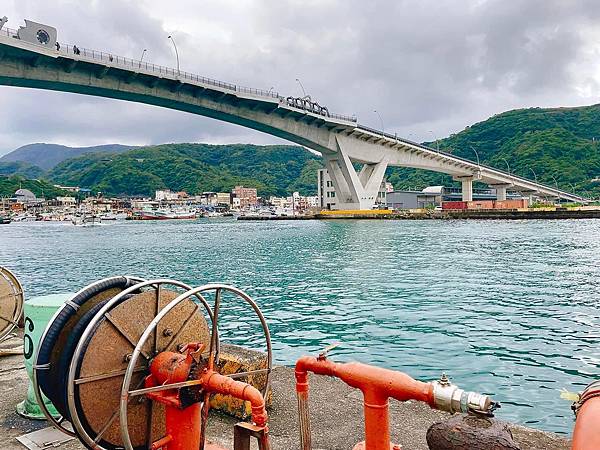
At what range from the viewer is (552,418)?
252 inches

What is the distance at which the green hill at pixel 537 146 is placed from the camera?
126 m

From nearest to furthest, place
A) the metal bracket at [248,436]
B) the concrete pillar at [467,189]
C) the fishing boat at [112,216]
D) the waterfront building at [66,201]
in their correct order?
the metal bracket at [248,436] < the concrete pillar at [467,189] < the fishing boat at [112,216] < the waterfront building at [66,201]

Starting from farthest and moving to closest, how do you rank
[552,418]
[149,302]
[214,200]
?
1. [214,200]
2. [552,418]
3. [149,302]

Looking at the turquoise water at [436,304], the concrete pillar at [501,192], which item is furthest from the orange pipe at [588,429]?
the concrete pillar at [501,192]

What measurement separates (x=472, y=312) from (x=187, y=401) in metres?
11.4

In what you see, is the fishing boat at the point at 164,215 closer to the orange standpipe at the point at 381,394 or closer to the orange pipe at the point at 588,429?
the orange standpipe at the point at 381,394

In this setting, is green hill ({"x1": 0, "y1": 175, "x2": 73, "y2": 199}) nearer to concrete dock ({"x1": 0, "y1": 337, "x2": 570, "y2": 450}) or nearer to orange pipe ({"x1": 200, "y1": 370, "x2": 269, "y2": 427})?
concrete dock ({"x1": 0, "y1": 337, "x2": 570, "y2": 450})

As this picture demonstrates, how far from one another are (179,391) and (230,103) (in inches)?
2108

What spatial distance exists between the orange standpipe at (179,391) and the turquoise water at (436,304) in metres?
4.88

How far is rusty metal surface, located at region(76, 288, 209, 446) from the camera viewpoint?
3.04 metres

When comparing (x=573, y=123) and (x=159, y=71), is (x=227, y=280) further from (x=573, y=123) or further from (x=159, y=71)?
(x=573, y=123)

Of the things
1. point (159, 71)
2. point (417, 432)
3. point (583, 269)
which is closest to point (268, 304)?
point (417, 432)

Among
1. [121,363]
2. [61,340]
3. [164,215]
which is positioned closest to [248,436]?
[121,363]

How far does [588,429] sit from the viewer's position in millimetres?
2135
